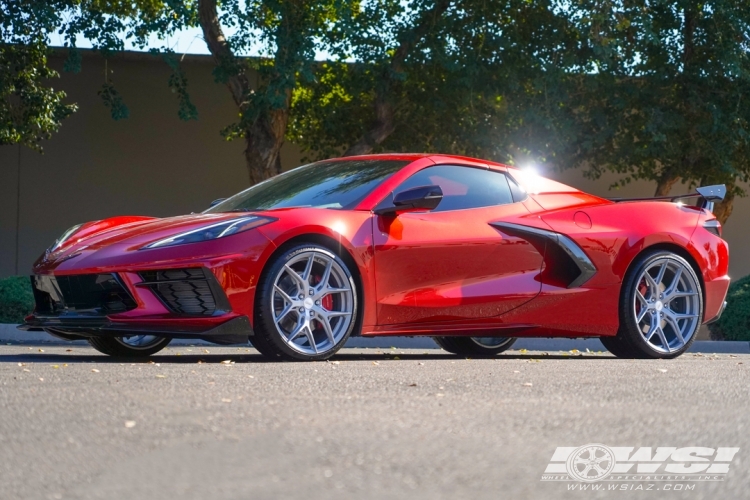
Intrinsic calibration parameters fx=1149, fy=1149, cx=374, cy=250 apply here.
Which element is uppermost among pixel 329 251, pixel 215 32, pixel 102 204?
pixel 215 32

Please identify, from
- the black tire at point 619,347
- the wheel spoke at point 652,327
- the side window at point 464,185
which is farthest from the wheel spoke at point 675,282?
the side window at point 464,185

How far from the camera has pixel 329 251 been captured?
260 inches

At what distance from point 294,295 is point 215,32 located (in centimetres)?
1108

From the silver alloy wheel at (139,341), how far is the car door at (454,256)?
179 cm

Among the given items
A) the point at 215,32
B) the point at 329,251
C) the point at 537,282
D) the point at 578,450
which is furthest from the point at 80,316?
the point at 215,32

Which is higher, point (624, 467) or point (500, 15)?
point (500, 15)

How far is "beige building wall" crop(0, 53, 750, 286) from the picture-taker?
801 inches

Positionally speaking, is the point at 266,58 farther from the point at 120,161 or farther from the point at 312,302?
the point at 312,302

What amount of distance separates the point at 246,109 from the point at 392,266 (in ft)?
33.9

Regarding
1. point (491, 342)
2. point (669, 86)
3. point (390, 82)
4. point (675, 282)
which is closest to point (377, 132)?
point (390, 82)

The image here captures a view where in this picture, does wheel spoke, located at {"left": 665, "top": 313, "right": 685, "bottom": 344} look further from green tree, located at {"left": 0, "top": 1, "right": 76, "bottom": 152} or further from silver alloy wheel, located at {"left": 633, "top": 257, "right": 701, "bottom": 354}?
green tree, located at {"left": 0, "top": 1, "right": 76, "bottom": 152}

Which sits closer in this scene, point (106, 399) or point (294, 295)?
point (106, 399)

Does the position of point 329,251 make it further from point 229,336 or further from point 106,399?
point 106,399

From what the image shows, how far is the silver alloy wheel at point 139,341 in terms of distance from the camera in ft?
24.9
